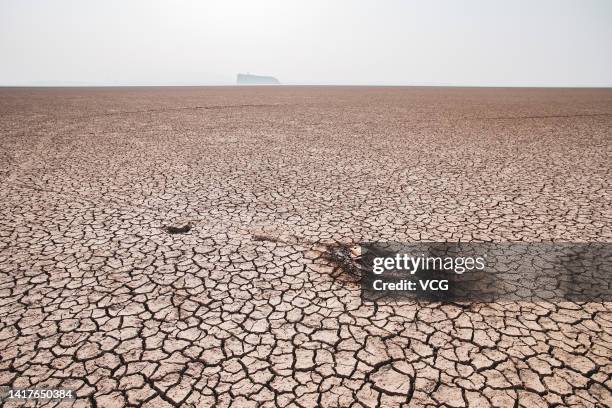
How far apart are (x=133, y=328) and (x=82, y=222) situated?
281 centimetres

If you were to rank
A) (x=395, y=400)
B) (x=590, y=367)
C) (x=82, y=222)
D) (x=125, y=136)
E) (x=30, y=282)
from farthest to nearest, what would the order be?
(x=125, y=136) < (x=82, y=222) < (x=30, y=282) < (x=590, y=367) < (x=395, y=400)

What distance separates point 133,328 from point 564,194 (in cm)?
700

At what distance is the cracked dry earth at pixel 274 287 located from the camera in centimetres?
263

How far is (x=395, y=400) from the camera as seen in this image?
2.49m

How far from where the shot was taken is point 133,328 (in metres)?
3.16

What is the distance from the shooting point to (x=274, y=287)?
12.3ft

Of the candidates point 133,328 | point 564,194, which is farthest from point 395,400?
point 564,194

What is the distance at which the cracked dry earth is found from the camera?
2629 millimetres

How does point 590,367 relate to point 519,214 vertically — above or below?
below

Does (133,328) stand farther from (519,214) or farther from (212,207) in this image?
(519,214)

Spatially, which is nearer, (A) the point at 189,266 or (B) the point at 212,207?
(A) the point at 189,266

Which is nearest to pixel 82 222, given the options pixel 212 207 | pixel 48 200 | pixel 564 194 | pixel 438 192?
pixel 48 200

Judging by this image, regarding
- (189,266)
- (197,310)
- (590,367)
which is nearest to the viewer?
(590,367)

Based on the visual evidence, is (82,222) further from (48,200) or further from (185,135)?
(185,135)
